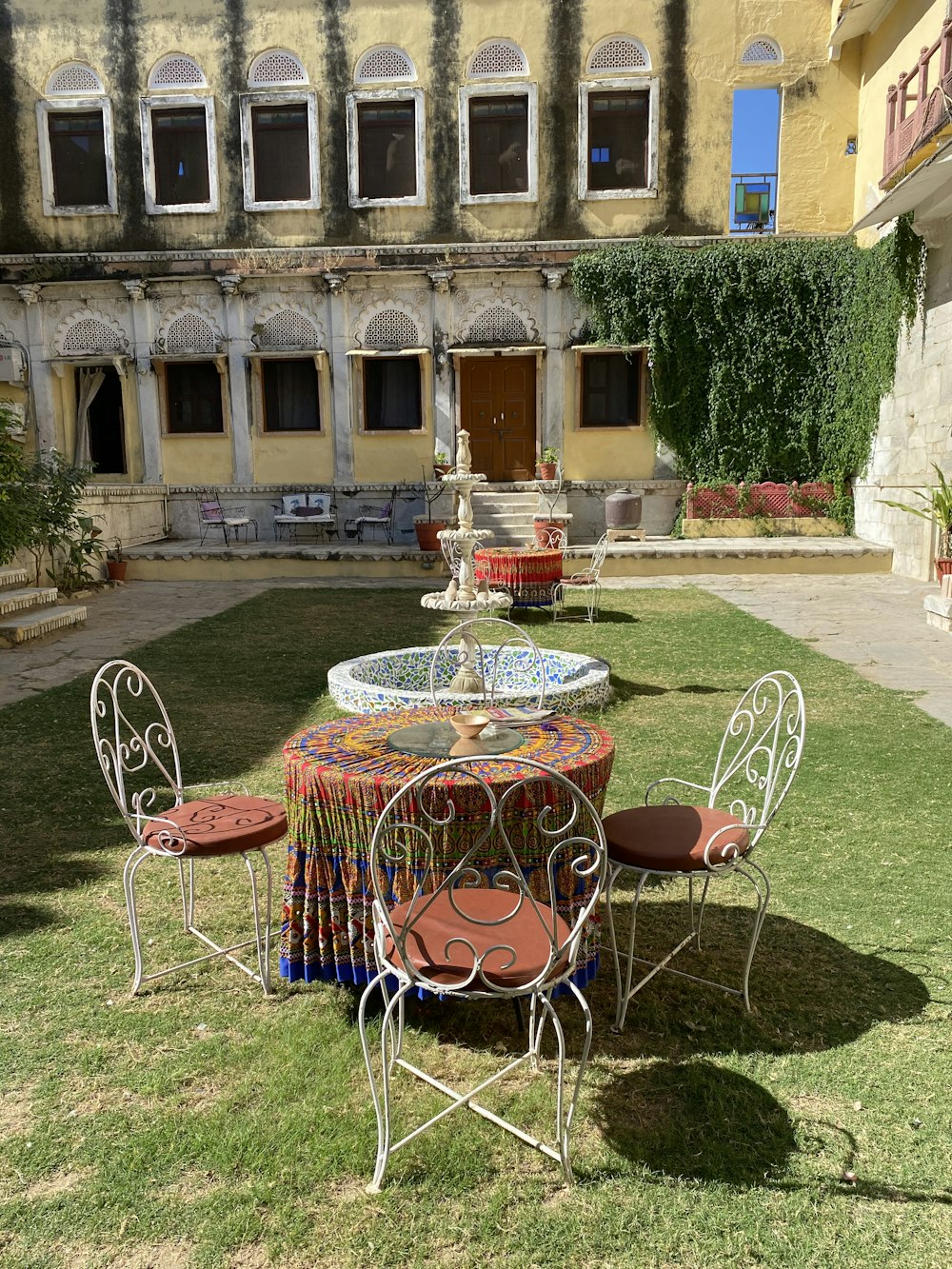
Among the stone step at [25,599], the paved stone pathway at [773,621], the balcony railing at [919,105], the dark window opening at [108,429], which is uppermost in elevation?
the balcony railing at [919,105]

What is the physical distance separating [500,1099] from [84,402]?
18.0m

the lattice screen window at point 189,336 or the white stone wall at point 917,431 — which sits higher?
the lattice screen window at point 189,336

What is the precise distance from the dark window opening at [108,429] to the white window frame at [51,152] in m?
2.96

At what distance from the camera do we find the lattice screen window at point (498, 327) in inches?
667

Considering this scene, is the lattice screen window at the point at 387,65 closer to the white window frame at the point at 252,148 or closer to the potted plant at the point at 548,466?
the white window frame at the point at 252,148

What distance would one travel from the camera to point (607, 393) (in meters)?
17.1

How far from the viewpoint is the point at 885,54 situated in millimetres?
14867

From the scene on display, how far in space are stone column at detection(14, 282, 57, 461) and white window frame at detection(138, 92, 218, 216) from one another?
2600mm

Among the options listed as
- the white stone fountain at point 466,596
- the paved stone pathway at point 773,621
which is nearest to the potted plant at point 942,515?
the paved stone pathway at point 773,621

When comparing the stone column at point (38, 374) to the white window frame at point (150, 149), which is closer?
the white window frame at point (150, 149)

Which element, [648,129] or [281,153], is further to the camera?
[281,153]

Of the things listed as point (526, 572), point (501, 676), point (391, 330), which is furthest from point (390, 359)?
point (501, 676)

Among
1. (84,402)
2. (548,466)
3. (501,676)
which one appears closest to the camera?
(501,676)

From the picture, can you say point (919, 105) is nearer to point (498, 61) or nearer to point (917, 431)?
point (917, 431)
